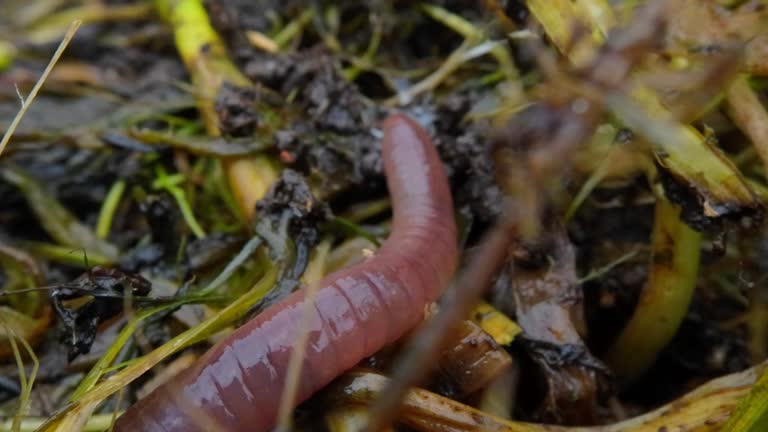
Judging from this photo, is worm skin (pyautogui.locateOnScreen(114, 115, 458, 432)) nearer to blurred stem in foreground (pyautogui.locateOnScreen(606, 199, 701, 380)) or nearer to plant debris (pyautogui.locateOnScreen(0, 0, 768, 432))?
plant debris (pyautogui.locateOnScreen(0, 0, 768, 432))

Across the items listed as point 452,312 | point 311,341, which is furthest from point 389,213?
point 452,312

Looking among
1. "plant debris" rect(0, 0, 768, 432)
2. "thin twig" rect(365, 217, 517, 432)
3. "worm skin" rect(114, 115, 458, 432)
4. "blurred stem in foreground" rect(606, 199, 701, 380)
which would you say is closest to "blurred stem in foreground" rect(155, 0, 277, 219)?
"plant debris" rect(0, 0, 768, 432)

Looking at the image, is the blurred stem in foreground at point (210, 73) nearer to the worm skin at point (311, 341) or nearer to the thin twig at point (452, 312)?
the worm skin at point (311, 341)

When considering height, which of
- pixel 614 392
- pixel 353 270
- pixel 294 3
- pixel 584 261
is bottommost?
pixel 614 392

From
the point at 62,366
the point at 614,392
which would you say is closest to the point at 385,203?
the point at 614,392

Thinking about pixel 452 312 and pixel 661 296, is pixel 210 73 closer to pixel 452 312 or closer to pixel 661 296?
pixel 661 296

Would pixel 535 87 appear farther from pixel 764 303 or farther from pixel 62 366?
pixel 62 366

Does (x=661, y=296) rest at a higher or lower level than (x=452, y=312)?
lower
